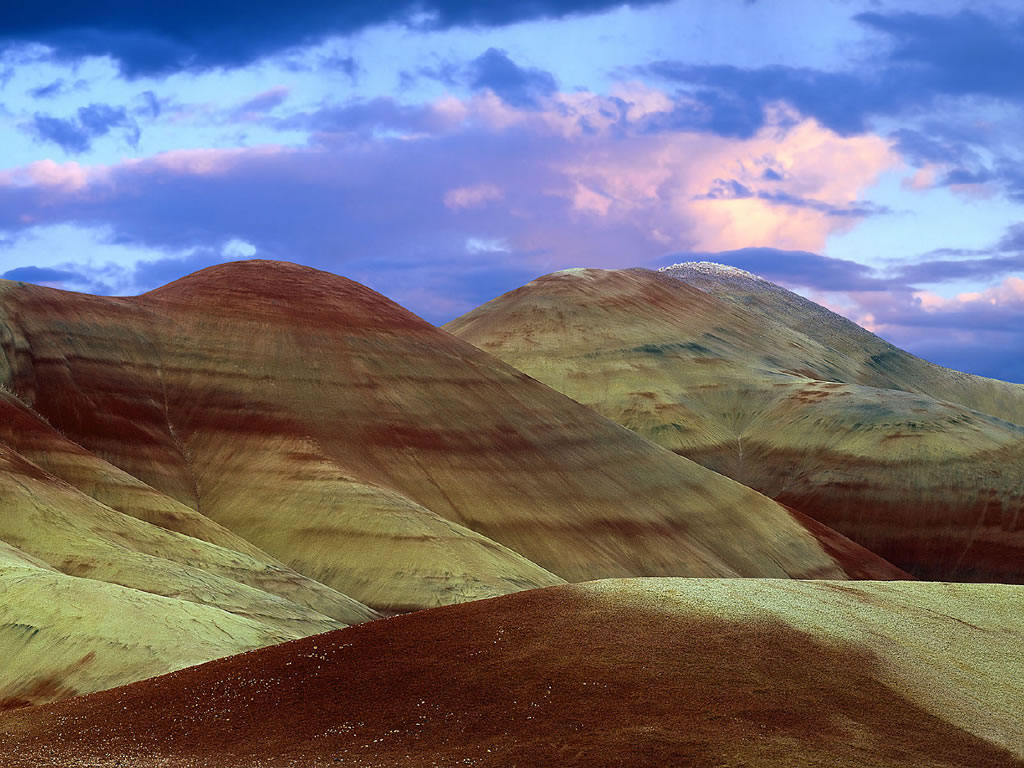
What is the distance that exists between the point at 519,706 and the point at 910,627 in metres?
10.8

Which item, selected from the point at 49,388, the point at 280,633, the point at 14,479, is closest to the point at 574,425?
the point at 49,388

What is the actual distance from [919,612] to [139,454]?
42.3 meters

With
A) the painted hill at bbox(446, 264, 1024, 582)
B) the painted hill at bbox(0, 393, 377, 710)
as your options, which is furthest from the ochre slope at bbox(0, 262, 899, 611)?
the painted hill at bbox(446, 264, 1024, 582)

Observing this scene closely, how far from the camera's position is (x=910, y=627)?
26047 mm

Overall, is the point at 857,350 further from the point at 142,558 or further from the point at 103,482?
the point at 142,558

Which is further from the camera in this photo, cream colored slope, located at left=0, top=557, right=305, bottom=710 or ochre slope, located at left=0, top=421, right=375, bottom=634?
ochre slope, located at left=0, top=421, right=375, bottom=634

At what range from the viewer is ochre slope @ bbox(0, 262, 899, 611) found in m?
55.8

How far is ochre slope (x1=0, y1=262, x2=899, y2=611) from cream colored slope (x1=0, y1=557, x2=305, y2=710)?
2154 cm

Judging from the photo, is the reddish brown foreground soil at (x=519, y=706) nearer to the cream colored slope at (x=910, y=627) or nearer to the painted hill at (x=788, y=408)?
the cream colored slope at (x=910, y=627)

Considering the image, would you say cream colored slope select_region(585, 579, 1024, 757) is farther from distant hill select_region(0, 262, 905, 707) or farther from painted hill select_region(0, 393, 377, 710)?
distant hill select_region(0, 262, 905, 707)

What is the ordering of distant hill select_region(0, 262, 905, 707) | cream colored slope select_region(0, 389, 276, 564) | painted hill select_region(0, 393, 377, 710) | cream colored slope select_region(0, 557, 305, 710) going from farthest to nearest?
cream colored slope select_region(0, 389, 276, 564)
distant hill select_region(0, 262, 905, 707)
painted hill select_region(0, 393, 377, 710)
cream colored slope select_region(0, 557, 305, 710)

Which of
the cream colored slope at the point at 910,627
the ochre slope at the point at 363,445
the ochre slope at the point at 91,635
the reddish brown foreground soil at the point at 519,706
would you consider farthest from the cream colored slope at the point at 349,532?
the reddish brown foreground soil at the point at 519,706

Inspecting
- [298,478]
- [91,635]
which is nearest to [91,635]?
[91,635]

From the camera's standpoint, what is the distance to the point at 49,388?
58.3 meters
